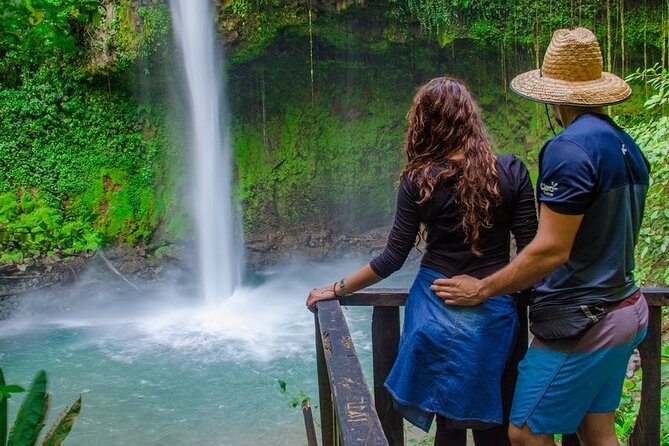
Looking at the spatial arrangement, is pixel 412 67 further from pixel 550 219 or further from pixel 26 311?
pixel 550 219

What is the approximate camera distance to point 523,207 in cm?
213

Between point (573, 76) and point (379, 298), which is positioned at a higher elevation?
point (573, 76)

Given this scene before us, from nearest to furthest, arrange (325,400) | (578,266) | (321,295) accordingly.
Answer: (578,266), (321,295), (325,400)

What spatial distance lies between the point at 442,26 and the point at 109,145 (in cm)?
618

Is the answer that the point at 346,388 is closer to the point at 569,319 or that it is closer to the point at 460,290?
the point at 460,290

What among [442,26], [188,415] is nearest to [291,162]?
[442,26]

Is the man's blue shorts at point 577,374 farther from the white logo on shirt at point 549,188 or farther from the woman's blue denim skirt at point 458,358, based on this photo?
the white logo on shirt at point 549,188

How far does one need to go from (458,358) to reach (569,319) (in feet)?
1.29

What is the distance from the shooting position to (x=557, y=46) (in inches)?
82.9

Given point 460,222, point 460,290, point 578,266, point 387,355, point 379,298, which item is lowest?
point 387,355

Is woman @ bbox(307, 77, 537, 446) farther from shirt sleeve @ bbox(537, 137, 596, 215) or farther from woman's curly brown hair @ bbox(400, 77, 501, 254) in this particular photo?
shirt sleeve @ bbox(537, 137, 596, 215)

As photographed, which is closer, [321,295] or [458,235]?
[458,235]

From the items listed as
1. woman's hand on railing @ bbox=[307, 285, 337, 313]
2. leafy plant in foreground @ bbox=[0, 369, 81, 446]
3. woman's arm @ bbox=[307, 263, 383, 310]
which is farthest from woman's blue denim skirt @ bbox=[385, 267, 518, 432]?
leafy plant in foreground @ bbox=[0, 369, 81, 446]

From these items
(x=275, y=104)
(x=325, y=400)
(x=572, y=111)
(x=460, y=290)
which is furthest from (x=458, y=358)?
(x=275, y=104)
